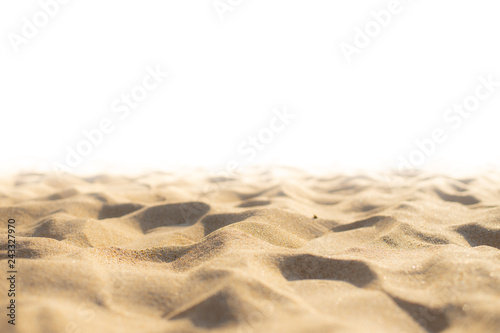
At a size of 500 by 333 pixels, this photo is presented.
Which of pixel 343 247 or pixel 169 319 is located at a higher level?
pixel 169 319

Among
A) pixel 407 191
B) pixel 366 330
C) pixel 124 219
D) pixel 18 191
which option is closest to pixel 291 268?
pixel 366 330

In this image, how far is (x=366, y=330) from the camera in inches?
32.5

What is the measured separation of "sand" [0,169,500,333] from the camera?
89cm

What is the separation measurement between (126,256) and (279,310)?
0.76 meters

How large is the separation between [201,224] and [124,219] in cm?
49

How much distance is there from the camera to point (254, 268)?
3.73 feet

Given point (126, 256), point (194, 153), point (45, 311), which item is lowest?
point (194, 153)

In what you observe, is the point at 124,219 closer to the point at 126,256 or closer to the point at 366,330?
the point at 126,256

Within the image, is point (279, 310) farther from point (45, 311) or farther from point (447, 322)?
point (45, 311)

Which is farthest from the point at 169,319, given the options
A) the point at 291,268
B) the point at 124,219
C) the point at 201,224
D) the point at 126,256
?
the point at 124,219

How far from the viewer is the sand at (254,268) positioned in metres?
0.89

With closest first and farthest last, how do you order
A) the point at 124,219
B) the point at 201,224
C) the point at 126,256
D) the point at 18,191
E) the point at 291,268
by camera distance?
1. the point at 291,268
2. the point at 126,256
3. the point at 201,224
4. the point at 124,219
5. the point at 18,191

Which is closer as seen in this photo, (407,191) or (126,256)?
(126,256)

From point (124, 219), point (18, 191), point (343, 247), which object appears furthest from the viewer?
point (18, 191)
